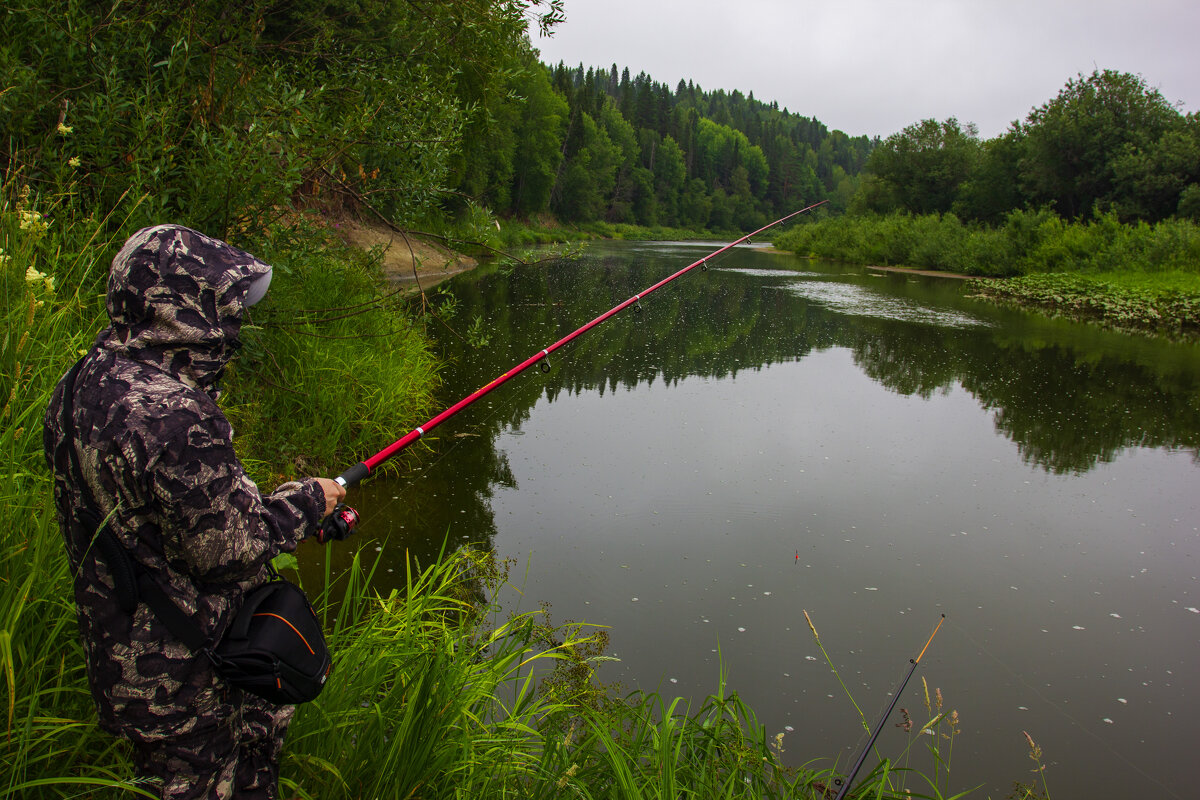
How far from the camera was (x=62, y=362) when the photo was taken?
2.99m

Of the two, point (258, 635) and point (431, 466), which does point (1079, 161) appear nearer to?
point (431, 466)

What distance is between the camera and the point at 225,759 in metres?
1.70

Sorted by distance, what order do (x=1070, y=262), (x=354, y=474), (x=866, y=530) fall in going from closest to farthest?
(x=354, y=474) < (x=866, y=530) < (x=1070, y=262)

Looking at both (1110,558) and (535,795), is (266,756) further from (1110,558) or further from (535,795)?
(1110,558)

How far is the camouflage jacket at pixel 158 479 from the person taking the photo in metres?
1.46

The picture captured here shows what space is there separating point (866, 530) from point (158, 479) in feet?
16.2

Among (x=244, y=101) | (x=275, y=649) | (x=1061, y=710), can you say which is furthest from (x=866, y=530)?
(x=244, y=101)

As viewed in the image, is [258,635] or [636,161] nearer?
[258,635]

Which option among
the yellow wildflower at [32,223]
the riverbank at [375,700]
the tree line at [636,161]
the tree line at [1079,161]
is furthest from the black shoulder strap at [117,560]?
the tree line at [1079,161]

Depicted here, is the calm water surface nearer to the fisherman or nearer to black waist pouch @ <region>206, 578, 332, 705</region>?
black waist pouch @ <region>206, 578, 332, 705</region>

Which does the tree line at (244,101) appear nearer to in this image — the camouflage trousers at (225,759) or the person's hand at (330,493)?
the person's hand at (330,493)

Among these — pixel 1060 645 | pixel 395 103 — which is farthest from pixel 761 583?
pixel 395 103

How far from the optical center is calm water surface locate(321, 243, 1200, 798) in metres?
3.57

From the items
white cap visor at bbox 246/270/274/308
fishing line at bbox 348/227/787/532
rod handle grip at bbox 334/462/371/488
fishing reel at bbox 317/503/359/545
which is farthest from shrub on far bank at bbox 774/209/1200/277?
white cap visor at bbox 246/270/274/308
